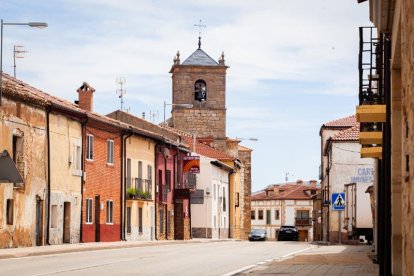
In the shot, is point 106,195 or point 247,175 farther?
point 247,175

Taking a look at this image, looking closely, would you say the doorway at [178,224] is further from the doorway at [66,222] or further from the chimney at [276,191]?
the chimney at [276,191]

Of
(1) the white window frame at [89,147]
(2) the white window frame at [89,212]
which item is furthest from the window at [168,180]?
(2) the white window frame at [89,212]

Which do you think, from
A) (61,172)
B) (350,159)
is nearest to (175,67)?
(350,159)

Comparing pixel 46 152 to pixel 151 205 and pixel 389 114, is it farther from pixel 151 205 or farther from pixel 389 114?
pixel 389 114

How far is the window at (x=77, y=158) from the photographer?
4512 cm

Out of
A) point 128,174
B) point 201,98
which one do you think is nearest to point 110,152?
point 128,174

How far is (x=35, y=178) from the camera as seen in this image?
4006cm

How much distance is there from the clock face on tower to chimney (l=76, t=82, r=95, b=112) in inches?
1723

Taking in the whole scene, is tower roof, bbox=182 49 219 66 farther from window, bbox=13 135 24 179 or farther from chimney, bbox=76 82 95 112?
window, bbox=13 135 24 179

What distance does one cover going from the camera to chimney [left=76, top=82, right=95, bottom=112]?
53719 mm

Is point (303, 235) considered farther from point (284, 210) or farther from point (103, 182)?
point (103, 182)

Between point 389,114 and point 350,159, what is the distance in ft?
166

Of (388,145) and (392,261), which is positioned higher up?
(388,145)

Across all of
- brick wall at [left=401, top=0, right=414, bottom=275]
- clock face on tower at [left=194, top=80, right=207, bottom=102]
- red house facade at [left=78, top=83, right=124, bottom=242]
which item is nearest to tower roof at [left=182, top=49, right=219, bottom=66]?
clock face on tower at [left=194, top=80, right=207, bottom=102]
